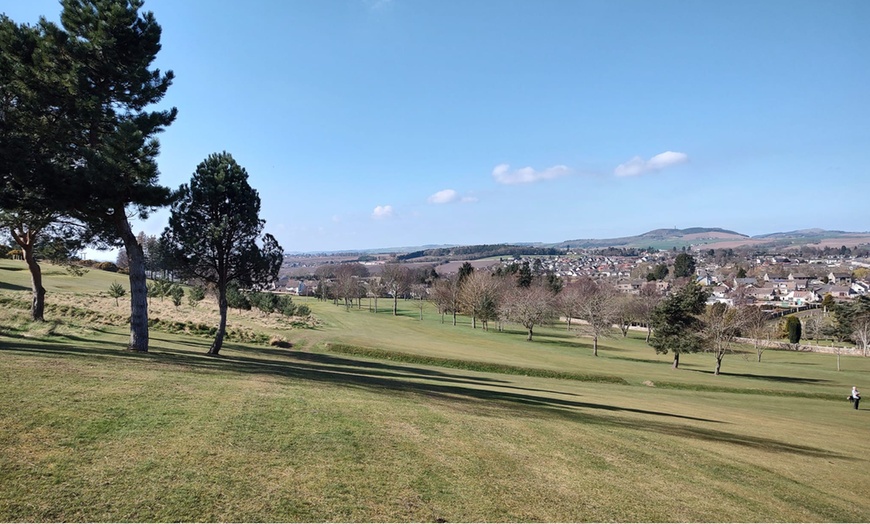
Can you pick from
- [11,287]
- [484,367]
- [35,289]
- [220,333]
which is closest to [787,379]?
[484,367]

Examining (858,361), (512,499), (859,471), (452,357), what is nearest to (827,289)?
(858,361)

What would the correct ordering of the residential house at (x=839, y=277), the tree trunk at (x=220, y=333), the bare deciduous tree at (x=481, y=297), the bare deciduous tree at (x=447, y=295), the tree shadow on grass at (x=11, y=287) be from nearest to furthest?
the tree trunk at (x=220, y=333) < the tree shadow on grass at (x=11, y=287) < the bare deciduous tree at (x=481, y=297) < the bare deciduous tree at (x=447, y=295) < the residential house at (x=839, y=277)

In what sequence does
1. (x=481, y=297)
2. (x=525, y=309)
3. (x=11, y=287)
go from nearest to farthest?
(x=11, y=287) → (x=525, y=309) → (x=481, y=297)

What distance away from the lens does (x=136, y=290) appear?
18141mm

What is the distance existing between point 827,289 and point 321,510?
17267 cm

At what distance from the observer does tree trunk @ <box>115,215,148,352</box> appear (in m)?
17.5

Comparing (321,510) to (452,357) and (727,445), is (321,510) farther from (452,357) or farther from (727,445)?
(452,357)

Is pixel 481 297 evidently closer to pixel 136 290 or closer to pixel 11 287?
pixel 11 287

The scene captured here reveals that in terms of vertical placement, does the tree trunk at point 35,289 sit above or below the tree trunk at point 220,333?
above

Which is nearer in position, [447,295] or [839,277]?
[447,295]

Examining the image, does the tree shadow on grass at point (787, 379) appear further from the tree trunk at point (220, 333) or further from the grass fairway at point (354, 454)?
the tree trunk at point (220, 333)

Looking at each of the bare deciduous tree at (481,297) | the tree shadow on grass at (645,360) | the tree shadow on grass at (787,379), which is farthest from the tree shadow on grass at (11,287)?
the tree shadow on grass at (787,379)

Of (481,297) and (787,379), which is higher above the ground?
(481,297)

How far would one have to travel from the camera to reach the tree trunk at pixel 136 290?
57.4ft
